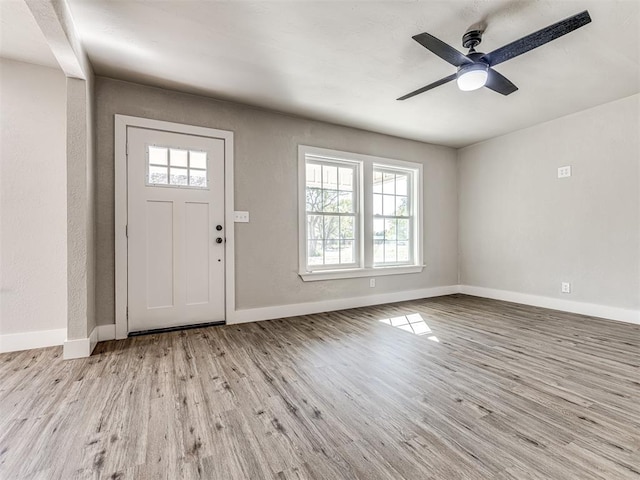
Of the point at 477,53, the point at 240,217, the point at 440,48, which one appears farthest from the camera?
the point at 240,217

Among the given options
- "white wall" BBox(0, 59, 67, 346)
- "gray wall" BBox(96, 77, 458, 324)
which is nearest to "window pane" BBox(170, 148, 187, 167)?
"gray wall" BBox(96, 77, 458, 324)

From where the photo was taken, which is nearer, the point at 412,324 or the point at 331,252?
the point at 412,324

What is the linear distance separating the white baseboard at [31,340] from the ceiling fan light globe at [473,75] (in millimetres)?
4158

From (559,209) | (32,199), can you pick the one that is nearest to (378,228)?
(559,209)

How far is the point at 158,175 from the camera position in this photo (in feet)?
10.6

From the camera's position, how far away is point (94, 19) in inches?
85.7

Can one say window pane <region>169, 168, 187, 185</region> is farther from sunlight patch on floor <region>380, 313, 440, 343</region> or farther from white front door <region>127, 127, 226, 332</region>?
sunlight patch on floor <region>380, 313, 440, 343</region>

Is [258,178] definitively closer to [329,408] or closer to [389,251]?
[389,251]

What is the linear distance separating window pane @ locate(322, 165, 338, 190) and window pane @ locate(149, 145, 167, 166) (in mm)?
2006

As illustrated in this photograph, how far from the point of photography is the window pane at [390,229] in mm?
4805

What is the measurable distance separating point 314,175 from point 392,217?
150 cm

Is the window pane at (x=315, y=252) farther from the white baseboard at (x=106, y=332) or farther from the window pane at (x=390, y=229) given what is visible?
the white baseboard at (x=106, y=332)

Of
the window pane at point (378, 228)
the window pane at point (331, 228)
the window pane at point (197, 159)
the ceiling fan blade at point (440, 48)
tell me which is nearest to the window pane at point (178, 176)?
the window pane at point (197, 159)

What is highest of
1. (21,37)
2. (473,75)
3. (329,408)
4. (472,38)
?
(21,37)
